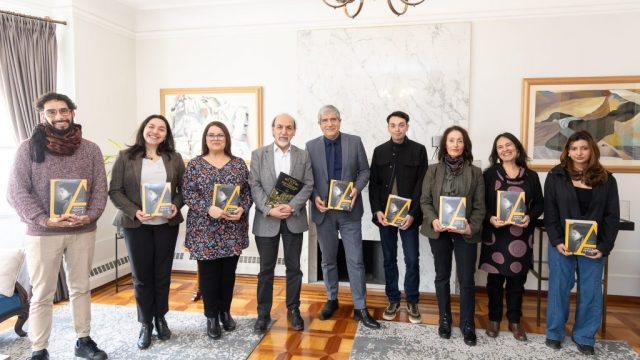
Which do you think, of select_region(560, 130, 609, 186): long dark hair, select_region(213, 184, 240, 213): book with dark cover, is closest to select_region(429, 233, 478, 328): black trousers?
select_region(560, 130, 609, 186): long dark hair

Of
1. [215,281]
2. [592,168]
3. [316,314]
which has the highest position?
[592,168]

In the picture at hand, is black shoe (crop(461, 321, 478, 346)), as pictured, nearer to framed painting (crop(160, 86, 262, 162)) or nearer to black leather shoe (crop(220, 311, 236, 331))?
black leather shoe (crop(220, 311, 236, 331))

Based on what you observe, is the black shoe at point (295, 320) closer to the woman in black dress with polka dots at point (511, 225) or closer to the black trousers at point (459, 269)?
the black trousers at point (459, 269)

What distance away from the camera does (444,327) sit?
298 cm

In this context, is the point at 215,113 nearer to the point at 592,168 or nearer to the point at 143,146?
the point at 143,146

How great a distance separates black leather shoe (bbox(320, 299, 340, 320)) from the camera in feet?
10.9

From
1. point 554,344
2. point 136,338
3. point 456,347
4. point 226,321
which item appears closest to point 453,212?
point 456,347

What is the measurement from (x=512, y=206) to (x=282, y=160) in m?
1.62

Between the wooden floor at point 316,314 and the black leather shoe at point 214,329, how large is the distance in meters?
0.32

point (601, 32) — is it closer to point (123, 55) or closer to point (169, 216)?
point (169, 216)

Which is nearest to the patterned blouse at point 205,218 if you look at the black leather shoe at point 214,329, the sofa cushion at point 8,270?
the black leather shoe at point 214,329

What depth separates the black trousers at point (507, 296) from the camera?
9.63 ft

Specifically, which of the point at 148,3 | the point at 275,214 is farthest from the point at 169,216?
Answer: the point at 148,3

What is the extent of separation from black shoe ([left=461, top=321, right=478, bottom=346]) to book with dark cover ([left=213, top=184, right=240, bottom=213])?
1.82 metres
